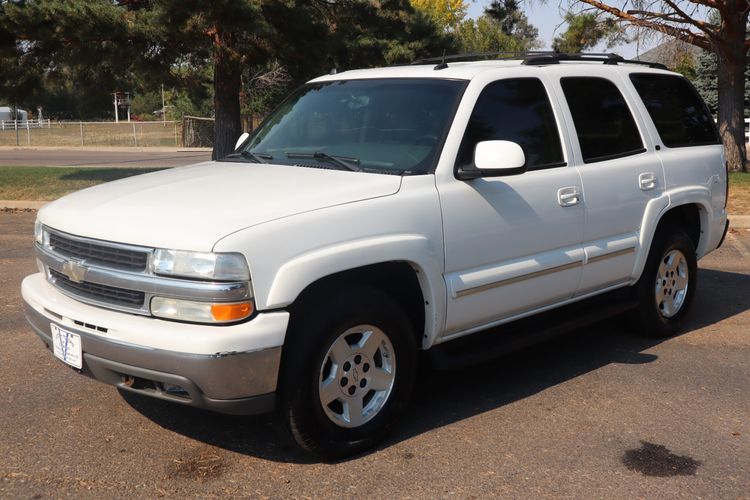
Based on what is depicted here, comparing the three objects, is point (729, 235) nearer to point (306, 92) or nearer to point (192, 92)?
point (306, 92)

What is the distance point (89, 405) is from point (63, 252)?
3.48 feet

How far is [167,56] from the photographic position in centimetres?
1597

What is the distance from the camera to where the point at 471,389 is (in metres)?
5.14

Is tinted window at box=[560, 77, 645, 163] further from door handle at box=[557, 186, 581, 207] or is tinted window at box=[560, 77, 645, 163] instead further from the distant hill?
→ the distant hill

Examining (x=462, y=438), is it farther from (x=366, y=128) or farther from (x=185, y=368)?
(x=366, y=128)

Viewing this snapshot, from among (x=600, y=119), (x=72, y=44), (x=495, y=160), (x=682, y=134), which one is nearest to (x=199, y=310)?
(x=495, y=160)

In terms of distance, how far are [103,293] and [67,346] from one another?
33 cm

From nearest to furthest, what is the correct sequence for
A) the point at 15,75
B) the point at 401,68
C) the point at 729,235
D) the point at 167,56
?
the point at 401,68, the point at 729,235, the point at 167,56, the point at 15,75

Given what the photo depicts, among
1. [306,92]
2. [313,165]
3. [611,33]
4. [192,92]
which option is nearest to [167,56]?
[192,92]

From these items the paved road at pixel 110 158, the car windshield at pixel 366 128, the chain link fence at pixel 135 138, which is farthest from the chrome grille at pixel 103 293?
the chain link fence at pixel 135 138

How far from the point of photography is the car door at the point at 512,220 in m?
4.44

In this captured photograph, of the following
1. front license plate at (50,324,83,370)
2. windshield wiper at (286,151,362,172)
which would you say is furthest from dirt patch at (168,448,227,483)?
windshield wiper at (286,151,362,172)

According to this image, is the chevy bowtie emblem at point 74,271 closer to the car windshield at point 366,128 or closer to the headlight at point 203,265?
the headlight at point 203,265

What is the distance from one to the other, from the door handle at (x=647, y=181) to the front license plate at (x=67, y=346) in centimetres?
361
